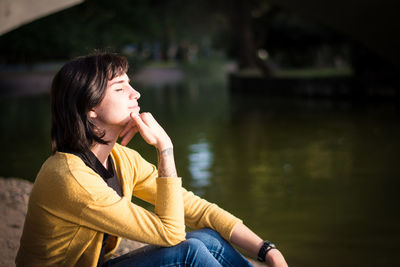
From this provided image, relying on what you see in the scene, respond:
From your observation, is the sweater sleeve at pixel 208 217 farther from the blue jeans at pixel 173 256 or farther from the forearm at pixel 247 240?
the blue jeans at pixel 173 256

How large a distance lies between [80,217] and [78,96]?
1.29 feet

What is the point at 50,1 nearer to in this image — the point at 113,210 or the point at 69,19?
the point at 113,210

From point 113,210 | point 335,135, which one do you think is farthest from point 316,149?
point 113,210

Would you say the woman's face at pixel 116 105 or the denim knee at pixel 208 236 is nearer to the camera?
the woman's face at pixel 116 105

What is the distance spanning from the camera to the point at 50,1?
18.6ft

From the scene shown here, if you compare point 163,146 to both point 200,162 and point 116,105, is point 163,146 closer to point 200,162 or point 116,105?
point 116,105

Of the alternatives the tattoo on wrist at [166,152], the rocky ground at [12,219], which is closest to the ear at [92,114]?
the tattoo on wrist at [166,152]

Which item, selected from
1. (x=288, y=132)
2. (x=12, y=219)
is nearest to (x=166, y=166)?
(x=12, y=219)

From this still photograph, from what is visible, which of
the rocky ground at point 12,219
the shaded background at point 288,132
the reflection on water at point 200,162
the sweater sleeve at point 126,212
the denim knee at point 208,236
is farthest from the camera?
the reflection on water at point 200,162

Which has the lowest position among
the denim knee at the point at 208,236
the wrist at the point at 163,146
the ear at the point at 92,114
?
the denim knee at the point at 208,236

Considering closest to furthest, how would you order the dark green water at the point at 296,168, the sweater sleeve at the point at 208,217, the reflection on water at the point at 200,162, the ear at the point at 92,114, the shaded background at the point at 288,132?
the ear at the point at 92,114
the sweater sleeve at the point at 208,217
the dark green water at the point at 296,168
the shaded background at the point at 288,132
the reflection on water at the point at 200,162

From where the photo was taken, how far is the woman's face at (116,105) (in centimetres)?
182

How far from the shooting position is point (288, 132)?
28.8 ft

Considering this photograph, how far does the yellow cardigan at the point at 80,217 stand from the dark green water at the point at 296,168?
1644 mm
